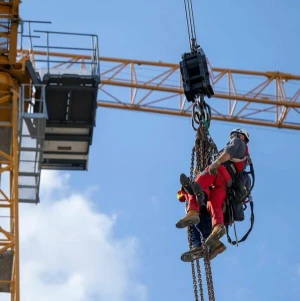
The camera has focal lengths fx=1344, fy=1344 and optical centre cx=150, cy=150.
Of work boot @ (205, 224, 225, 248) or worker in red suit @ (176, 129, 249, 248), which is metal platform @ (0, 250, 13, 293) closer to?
worker in red suit @ (176, 129, 249, 248)

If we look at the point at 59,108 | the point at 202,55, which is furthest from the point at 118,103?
the point at 202,55

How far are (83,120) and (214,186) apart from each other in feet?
29.7

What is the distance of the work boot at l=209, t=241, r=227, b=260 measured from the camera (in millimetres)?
22750

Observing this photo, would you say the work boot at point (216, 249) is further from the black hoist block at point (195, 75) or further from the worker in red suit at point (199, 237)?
the black hoist block at point (195, 75)

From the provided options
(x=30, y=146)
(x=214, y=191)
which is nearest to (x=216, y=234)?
(x=214, y=191)

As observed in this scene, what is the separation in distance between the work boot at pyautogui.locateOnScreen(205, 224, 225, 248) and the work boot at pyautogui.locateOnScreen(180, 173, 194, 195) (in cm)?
73

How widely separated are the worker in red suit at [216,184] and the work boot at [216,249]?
0.21 feet

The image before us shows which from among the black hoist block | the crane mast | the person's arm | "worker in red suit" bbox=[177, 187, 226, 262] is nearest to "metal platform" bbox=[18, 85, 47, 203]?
the crane mast

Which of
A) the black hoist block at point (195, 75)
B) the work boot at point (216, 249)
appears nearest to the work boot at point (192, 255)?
the work boot at point (216, 249)

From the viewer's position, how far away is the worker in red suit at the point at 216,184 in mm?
22406

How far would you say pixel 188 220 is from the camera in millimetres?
22359

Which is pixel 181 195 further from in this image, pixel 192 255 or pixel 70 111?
pixel 70 111

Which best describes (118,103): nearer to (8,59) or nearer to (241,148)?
(8,59)

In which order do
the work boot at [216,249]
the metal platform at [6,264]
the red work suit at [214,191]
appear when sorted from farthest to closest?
1. the metal platform at [6,264]
2. the work boot at [216,249]
3. the red work suit at [214,191]
